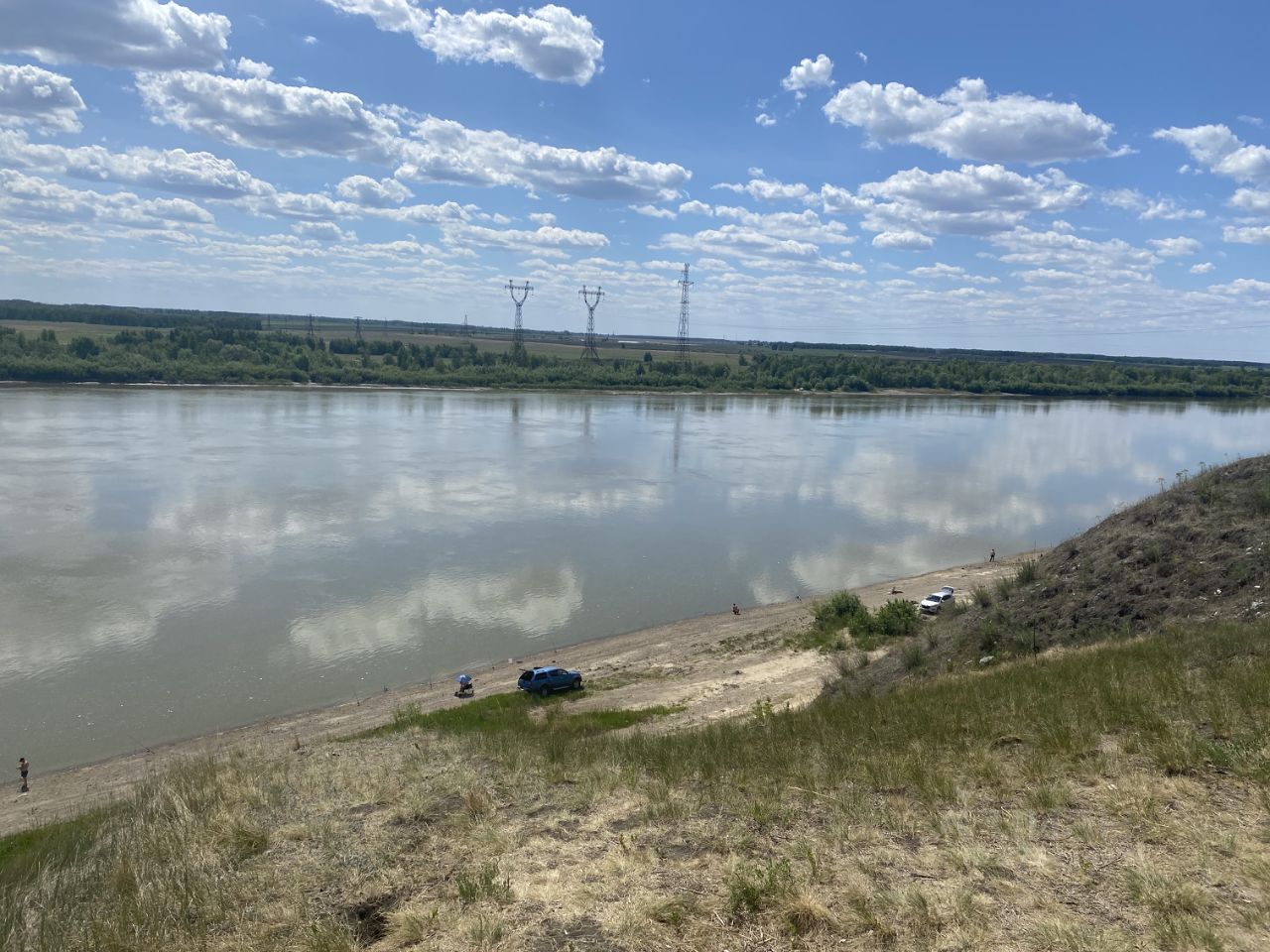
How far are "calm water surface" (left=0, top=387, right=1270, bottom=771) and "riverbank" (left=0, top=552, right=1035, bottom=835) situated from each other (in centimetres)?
109

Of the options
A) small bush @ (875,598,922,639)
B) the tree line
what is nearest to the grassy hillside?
small bush @ (875,598,922,639)

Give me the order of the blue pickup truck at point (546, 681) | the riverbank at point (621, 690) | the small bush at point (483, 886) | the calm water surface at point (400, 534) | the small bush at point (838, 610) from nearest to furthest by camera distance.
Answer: the small bush at point (483, 886) → the riverbank at point (621, 690) → the blue pickup truck at point (546, 681) → the calm water surface at point (400, 534) → the small bush at point (838, 610)

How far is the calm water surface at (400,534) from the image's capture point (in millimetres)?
22375

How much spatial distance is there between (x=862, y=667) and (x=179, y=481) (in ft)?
132

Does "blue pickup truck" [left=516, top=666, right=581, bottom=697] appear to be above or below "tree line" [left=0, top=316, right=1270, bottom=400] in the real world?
below

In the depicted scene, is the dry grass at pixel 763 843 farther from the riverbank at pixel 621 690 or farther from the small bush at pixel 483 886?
the riverbank at pixel 621 690

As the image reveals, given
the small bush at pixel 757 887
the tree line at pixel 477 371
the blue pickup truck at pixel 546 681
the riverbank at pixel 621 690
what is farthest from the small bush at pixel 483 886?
the tree line at pixel 477 371

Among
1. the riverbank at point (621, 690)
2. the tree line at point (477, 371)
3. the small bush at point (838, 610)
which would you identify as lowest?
the riverbank at point (621, 690)

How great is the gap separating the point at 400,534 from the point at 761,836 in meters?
31.4

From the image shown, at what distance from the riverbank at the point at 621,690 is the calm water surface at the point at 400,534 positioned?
1.09 m

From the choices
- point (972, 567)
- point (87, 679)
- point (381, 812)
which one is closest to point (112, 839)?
point (381, 812)

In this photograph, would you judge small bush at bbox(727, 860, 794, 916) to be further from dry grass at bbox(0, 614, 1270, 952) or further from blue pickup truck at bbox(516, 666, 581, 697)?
blue pickup truck at bbox(516, 666, 581, 697)

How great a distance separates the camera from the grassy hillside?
5750 mm

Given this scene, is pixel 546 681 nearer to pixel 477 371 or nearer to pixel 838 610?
pixel 838 610
